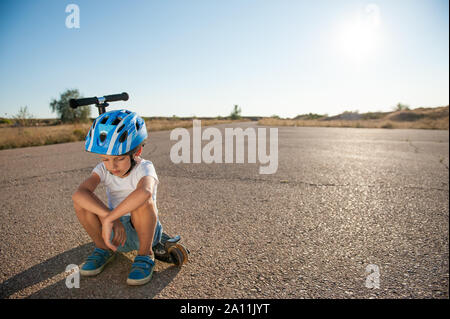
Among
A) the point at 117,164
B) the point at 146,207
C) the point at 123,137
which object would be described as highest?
the point at 123,137

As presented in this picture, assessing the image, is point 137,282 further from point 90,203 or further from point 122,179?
point 122,179

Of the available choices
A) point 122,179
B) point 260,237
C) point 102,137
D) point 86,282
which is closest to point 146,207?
point 122,179

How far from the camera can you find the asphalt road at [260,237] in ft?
5.68

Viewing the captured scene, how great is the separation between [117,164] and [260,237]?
1.42 metres

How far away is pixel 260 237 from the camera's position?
2.45m

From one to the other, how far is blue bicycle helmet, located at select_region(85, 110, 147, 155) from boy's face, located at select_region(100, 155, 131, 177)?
0.06 m

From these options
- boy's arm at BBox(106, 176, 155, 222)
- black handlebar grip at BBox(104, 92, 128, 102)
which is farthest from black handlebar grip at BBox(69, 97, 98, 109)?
boy's arm at BBox(106, 176, 155, 222)

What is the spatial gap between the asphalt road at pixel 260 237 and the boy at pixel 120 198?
0.14 metres

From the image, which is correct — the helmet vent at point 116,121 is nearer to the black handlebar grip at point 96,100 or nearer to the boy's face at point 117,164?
the boy's face at point 117,164

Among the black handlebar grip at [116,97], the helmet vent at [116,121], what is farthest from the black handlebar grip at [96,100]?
the helmet vent at [116,121]

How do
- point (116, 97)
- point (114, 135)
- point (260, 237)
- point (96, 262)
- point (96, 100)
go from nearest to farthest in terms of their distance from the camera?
point (114, 135) < point (96, 262) < point (96, 100) < point (116, 97) < point (260, 237)

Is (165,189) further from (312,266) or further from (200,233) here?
(312,266)

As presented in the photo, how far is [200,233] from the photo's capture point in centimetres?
254
